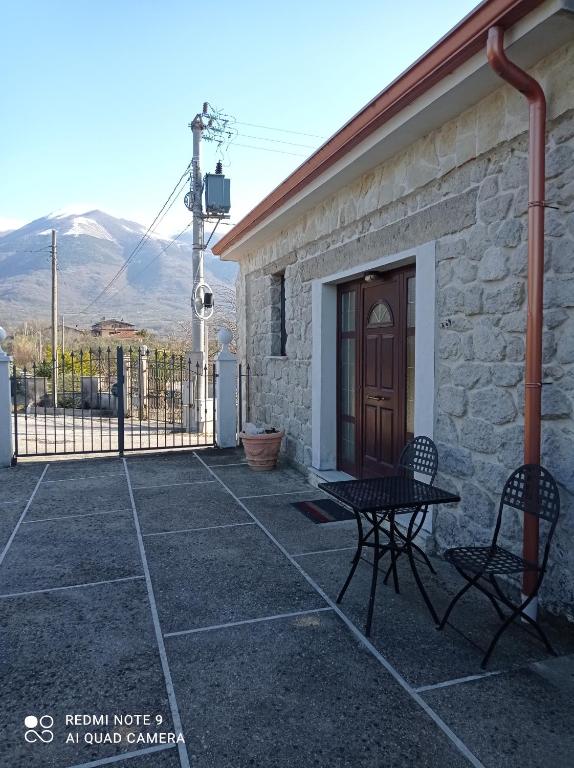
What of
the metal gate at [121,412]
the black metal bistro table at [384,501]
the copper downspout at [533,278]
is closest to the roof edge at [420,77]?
the copper downspout at [533,278]

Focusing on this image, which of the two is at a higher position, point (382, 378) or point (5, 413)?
point (382, 378)

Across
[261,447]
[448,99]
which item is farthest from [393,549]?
[261,447]

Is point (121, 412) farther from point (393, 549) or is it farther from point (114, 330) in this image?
point (114, 330)

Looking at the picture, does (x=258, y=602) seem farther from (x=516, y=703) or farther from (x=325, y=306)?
(x=325, y=306)

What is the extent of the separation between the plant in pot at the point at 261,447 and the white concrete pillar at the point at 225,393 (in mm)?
1356

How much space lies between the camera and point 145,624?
2789mm

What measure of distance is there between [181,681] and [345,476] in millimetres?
3445

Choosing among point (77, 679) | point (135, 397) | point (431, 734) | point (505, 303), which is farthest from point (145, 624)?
point (135, 397)

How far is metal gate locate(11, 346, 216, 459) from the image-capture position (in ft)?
25.6

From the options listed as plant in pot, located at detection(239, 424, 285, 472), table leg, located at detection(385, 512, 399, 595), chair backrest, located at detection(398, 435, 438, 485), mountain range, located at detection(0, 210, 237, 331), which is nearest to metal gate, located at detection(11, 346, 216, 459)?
plant in pot, located at detection(239, 424, 285, 472)

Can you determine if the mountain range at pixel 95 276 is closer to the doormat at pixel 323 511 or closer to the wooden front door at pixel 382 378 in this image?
the wooden front door at pixel 382 378

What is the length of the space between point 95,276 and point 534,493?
94.8m

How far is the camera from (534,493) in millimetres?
2654

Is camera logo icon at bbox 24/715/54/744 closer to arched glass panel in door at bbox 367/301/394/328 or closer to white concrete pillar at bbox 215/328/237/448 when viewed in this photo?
arched glass panel in door at bbox 367/301/394/328
